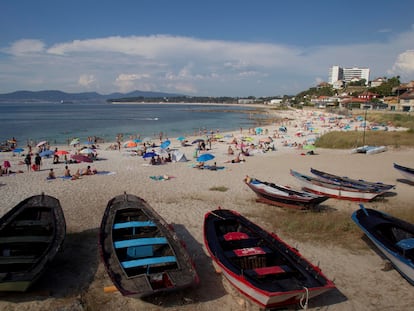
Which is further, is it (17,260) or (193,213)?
(193,213)

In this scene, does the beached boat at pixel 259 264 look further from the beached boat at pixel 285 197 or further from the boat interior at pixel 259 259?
the beached boat at pixel 285 197

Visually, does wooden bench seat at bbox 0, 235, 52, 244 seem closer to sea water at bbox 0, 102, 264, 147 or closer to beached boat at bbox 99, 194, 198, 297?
beached boat at bbox 99, 194, 198, 297

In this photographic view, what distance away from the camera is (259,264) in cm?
747

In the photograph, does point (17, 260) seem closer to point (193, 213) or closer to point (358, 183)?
point (193, 213)

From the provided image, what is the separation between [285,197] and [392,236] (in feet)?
13.2

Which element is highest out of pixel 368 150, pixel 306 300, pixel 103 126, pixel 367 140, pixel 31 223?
pixel 367 140

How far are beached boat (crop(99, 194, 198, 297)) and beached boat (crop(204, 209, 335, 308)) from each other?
2.64 feet

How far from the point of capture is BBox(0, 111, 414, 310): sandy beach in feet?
22.2

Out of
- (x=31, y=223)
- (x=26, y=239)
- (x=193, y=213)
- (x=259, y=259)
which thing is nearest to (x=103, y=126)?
(x=193, y=213)

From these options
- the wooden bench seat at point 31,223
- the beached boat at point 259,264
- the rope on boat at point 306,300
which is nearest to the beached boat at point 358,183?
the beached boat at point 259,264

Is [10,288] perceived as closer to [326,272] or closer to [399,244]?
[326,272]

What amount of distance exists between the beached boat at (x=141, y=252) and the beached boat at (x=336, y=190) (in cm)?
811

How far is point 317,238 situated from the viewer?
32.5 ft

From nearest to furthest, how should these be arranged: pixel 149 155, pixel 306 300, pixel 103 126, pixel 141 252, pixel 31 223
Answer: pixel 306 300 → pixel 141 252 → pixel 31 223 → pixel 149 155 → pixel 103 126
